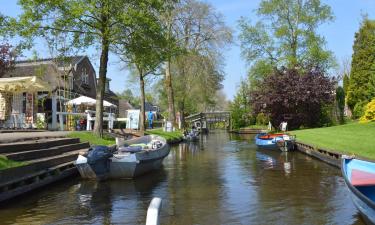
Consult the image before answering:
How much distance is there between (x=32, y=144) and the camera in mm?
15320

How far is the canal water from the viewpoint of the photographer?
380 inches

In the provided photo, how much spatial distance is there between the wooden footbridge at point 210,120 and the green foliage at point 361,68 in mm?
34424

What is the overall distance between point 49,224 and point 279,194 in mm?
6308

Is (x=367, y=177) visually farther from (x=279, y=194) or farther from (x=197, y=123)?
(x=197, y=123)

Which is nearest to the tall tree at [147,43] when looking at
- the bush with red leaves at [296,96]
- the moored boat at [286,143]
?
the moored boat at [286,143]

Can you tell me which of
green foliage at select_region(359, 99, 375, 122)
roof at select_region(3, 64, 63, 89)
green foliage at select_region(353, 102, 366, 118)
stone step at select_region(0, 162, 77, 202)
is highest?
roof at select_region(3, 64, 63, 89)

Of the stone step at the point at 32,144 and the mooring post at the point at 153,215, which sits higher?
the stone step at the point at 32,144

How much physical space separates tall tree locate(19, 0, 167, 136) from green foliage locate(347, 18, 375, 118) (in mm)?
25268

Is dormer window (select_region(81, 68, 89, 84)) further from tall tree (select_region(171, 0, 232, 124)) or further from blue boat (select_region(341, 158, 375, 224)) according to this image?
blue boat (select_region(341, 158, 375, 224))

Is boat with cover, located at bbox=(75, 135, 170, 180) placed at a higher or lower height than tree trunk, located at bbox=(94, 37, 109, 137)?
lower

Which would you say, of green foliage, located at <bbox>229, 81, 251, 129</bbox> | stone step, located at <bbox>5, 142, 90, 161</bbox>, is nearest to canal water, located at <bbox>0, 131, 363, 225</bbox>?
stone step, located at <bbox>5, 142, 90, 161</bbox>

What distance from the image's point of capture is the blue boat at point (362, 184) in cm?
748

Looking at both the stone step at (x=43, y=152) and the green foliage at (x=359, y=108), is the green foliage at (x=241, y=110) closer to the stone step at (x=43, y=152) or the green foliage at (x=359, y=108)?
the green foliage at (x=359, y=108)

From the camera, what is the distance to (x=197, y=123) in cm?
7925
